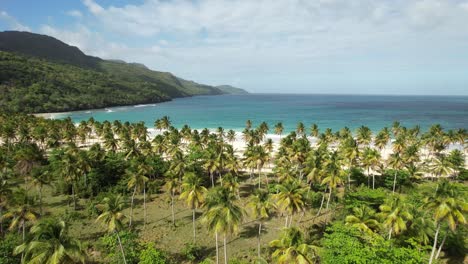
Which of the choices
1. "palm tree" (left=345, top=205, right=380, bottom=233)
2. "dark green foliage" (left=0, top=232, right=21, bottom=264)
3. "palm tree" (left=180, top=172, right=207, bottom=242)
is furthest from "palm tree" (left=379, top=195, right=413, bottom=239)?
"dark green foliage" (left=0, top=232, right=21, bottom=264)

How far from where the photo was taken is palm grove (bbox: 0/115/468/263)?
28.5m

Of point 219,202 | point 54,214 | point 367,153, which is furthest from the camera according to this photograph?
point 367,153

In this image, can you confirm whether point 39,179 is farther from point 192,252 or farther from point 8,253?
point 192,252

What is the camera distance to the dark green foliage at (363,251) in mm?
25809

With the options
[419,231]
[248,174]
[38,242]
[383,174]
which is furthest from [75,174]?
[383,174]

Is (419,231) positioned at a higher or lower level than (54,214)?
higher

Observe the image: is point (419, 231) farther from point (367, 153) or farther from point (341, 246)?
point (367, 153)

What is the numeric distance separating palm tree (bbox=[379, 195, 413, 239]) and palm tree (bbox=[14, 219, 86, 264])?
33254mm

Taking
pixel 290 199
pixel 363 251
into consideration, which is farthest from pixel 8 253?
pixel 363 251

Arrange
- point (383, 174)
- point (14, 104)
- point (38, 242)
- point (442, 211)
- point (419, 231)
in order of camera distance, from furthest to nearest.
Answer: point (14, 104) → point (383, 174) → point (419, 231) → point (442, 211) → point (38, 242)

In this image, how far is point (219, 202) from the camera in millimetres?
31469

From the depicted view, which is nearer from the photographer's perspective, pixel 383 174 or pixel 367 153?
pixel 367 153

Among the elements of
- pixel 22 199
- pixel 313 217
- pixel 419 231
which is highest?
pixel 22 199

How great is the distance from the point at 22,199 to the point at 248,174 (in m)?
50.7
